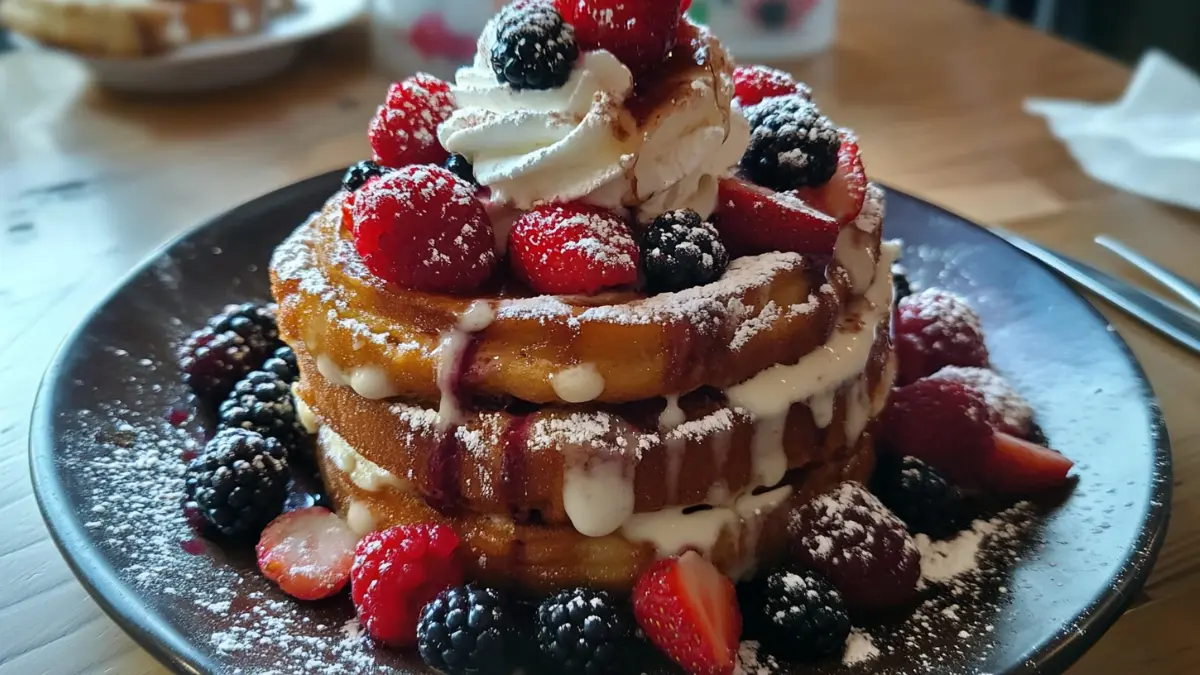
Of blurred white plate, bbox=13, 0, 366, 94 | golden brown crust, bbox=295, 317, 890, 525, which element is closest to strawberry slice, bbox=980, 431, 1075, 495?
golden brown crust, bbox=295, 317, 890, 525

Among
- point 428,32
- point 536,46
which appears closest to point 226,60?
point 428,32

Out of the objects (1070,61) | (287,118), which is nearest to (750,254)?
(287,118)

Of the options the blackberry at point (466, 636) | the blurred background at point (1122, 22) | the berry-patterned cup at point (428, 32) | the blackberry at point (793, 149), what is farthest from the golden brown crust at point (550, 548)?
the blurred background at point (1122, 22)

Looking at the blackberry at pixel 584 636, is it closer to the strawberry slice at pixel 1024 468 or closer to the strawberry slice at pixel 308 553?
the strawberry slice at pixel 308 553

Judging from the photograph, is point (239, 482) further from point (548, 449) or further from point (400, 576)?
point (548, 449)

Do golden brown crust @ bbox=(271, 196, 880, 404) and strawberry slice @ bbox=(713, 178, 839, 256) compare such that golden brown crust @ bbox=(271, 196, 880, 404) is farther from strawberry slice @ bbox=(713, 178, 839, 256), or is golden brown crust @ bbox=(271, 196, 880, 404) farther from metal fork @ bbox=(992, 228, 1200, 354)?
metal fork @ bbox=(992, 228, 1200, 354)

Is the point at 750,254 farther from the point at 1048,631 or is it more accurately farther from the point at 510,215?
the point at 1048,631

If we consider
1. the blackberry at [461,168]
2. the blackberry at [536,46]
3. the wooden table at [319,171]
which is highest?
the blackberry at [536,46]

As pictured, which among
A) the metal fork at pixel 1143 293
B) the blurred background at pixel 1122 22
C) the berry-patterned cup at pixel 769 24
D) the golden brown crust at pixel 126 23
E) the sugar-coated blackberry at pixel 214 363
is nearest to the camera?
the sugar-coated blackberry at pixel 214 363
